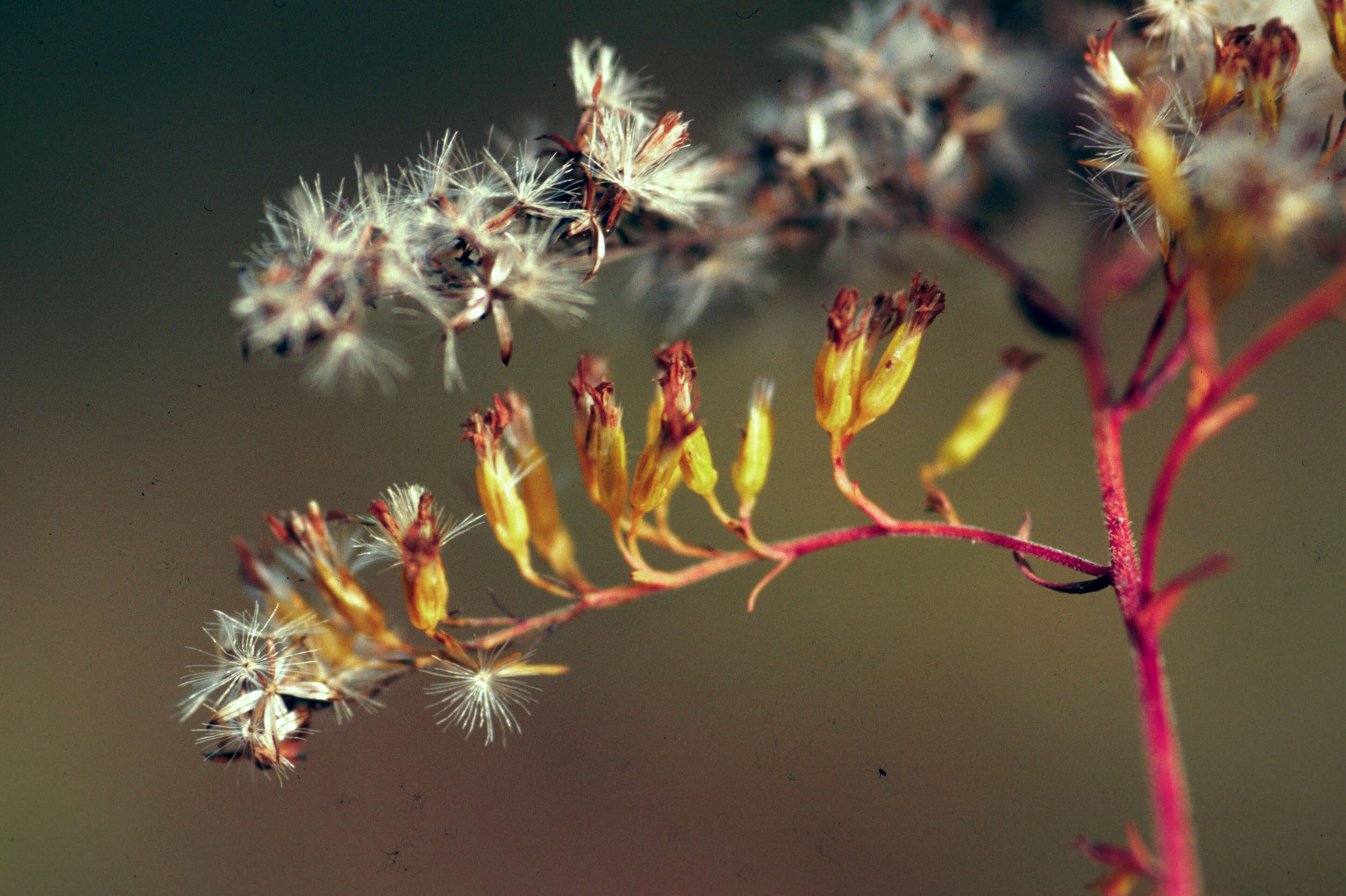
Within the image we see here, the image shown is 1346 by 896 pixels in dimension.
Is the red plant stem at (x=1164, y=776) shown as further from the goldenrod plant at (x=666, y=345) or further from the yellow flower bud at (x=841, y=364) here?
the yellow flower bud at (x=841, y=364)

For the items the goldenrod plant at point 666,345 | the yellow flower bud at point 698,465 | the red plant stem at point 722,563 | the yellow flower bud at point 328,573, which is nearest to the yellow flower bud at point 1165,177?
the goldenrod plant at point 666,345

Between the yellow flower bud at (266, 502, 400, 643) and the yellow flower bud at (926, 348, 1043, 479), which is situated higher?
the yellow flower bud at (926, 348, 1043, 479)

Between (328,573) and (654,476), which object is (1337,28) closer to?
(654,476)

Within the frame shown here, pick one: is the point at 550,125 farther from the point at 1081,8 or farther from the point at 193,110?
the point at 1081,8

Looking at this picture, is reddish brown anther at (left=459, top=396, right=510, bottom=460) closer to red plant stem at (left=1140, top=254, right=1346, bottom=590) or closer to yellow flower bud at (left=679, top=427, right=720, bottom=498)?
yellow flower bud at (left=679, top=427, right=720, bottom=498)

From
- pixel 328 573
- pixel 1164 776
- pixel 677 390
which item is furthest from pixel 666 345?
pixel 1164 776

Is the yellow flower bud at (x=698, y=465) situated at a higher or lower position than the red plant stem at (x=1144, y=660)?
higher

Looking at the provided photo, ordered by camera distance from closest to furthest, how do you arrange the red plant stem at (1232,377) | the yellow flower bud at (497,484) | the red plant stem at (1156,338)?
the red plant stem at (1232,377), the red plant stem at (1156,338), the yellow flower bud at (497,484)

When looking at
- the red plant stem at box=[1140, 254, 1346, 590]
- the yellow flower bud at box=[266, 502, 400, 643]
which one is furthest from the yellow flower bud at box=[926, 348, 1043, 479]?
the yellow flower bud at box=[266, 502, 400, 643]
